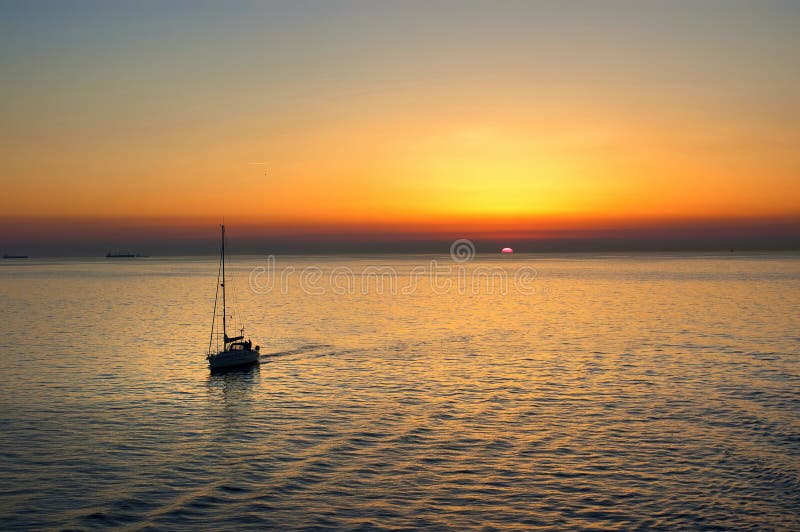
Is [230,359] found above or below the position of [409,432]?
above

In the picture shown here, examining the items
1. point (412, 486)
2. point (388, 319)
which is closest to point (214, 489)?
point (412, 486)

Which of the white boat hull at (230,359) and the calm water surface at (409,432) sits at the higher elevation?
the white boat hull at (230,359)

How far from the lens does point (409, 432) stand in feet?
137

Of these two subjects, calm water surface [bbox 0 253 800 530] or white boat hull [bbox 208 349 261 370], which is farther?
white boat hull [bbox 208 349 261 370]

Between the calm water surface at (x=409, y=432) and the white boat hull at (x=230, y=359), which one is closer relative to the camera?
the calm water surface at (x=409, y=432)

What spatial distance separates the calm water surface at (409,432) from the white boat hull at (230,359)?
1.97m

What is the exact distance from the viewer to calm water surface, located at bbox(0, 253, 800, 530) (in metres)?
29.8

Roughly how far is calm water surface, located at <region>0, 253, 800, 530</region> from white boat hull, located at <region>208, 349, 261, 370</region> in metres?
1.97

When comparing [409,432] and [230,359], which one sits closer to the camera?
[409,432]

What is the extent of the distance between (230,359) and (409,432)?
103 ft

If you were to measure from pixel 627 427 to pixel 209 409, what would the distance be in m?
32.2

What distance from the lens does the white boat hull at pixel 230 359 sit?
66.1 m

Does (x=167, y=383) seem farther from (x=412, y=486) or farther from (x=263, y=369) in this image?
(x=412, y=486)

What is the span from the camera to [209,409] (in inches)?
1967
